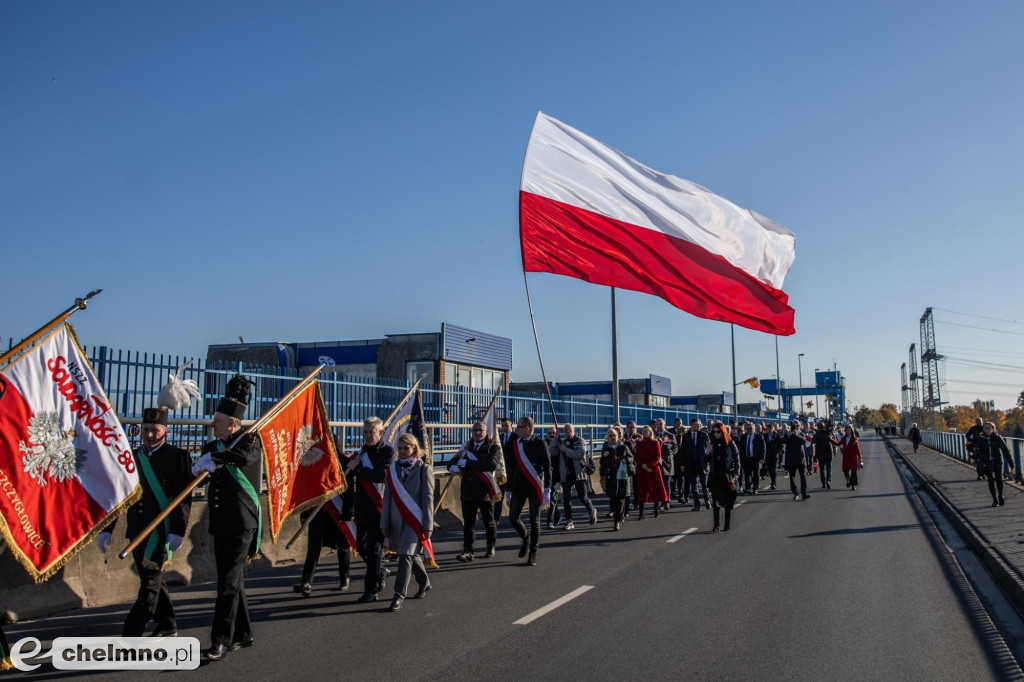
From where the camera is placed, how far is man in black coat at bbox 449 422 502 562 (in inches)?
418

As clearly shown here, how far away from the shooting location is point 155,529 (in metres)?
6.33

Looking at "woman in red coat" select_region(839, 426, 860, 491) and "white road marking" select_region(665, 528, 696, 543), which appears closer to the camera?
"white road marking" select_region(665, 528, 696, 543)

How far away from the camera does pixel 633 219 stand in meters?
10.9

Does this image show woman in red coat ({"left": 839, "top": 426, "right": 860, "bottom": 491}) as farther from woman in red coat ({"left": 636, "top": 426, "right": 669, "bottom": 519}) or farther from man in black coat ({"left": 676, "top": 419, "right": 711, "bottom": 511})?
woman in red coat ({"left": 636, "top": 426, "right": 669, "bottom": 519})

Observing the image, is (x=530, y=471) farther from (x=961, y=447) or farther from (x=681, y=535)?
(x=961, y=447)

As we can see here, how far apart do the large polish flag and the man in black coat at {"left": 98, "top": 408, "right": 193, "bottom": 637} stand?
4.46 meters

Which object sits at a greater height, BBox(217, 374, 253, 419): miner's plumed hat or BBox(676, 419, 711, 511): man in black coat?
BBox(217, 374, 253, 419): miner's plumed hat

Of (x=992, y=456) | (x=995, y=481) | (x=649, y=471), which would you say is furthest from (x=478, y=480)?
(x=995, y=481)

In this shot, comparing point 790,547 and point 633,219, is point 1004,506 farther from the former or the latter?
point 633,219

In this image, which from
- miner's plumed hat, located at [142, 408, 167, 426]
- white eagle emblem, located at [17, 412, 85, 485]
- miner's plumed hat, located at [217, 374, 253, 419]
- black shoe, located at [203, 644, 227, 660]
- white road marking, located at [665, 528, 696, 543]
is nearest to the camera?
white eagle emblem, located at [17, 412, 85, 485]

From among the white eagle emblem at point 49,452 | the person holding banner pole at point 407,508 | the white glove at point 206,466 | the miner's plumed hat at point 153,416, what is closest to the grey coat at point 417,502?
the person holding banner pole at point 407,508

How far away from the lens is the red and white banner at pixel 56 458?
5.87 metres

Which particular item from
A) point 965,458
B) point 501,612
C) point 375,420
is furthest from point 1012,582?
point 965,458

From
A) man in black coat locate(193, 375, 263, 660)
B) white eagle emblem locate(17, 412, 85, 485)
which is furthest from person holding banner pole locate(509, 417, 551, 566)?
white eagle emblem locate(17, 412, 85, 485)
